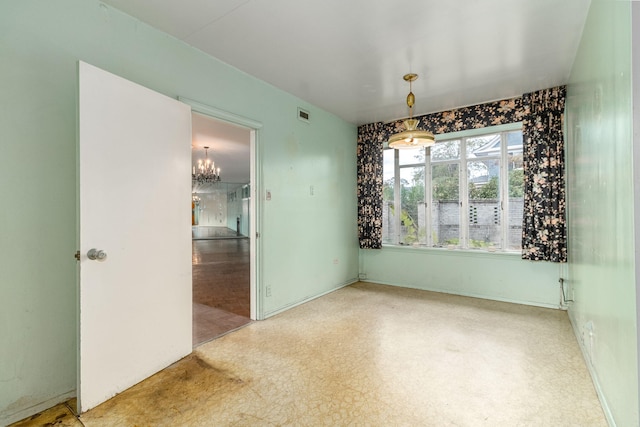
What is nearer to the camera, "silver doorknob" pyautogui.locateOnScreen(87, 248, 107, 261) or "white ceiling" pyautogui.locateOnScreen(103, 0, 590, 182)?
"silver doorknob" pyautogui.locateOnScreen(87, 248, 107, 261)

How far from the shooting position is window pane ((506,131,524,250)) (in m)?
4.02

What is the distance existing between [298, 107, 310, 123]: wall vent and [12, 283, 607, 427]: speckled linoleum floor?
2.56m

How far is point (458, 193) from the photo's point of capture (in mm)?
4477

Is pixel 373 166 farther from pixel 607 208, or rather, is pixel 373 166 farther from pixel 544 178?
pixel 607 208

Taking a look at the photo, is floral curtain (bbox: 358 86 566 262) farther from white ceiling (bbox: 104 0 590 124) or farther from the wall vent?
the wall vent

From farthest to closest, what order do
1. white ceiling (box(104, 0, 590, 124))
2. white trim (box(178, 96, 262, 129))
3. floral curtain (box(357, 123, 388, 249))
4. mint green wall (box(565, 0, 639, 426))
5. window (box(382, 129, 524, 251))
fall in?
floral curtain (box(357, 123, 388, 249)), window (box(382, 129, 524, 251)), white trim (box(178, 96, 262, 129)), white ceiling (box(104, 0, 590, 124)), mint green wall (box(565, 0, 639, 426))

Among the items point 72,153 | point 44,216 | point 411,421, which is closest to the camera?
point 411,421

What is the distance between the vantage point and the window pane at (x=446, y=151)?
4.52 meters

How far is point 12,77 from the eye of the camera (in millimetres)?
1733

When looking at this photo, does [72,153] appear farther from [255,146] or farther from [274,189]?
[274,189]

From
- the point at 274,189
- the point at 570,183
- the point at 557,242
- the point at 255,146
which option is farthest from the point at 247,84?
the point at 557,242

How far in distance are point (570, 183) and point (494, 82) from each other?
4.60ft

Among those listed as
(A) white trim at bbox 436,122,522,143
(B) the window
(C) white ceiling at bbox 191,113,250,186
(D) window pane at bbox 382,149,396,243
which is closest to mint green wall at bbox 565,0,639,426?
(A) white trim at bbox 436,122,522,143

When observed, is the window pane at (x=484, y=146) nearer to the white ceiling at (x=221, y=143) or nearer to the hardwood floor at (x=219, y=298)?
the white ceiling at (x=221, y=143)
